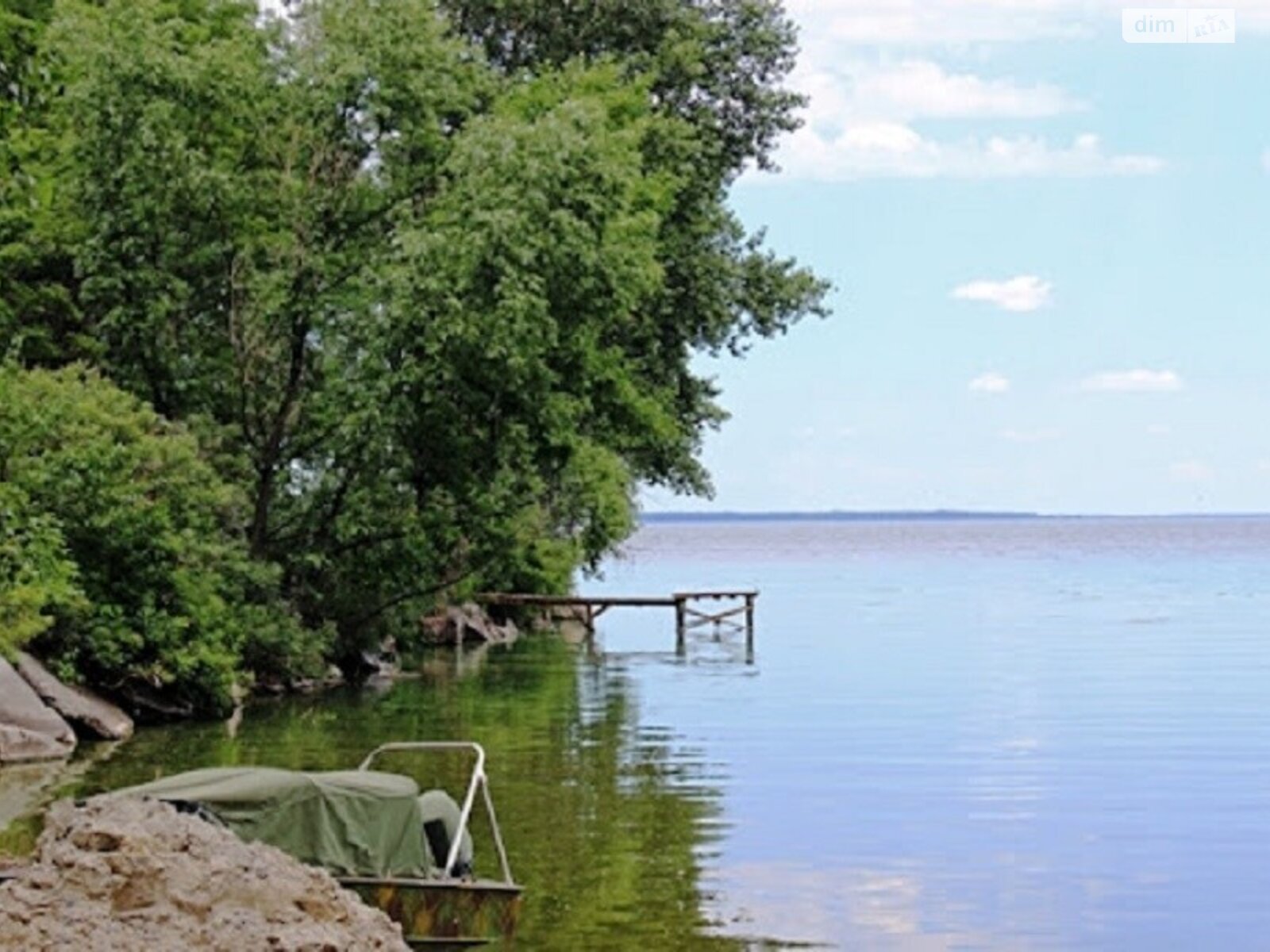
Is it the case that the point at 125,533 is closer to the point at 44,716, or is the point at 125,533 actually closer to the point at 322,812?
the point at 44,716

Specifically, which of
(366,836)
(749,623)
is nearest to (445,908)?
(366,836)

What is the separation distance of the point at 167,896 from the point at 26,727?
20.7 metres

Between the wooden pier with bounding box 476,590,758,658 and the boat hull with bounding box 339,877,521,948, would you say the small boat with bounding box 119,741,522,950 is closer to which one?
the boat hull with bounding box 339,877,521,948

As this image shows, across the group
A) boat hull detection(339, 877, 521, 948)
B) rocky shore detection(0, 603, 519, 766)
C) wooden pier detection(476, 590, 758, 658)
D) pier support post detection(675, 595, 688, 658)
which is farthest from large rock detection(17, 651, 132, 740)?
pier support post detection(675, 595, 688, 658)

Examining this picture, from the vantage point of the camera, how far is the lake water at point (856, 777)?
2106cm

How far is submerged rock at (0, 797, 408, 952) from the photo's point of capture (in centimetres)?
1257

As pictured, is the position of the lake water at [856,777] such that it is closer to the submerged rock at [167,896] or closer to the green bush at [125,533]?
the green bush at [125,533]

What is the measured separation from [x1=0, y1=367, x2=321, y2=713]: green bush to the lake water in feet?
5.33

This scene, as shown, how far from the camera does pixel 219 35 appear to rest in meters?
50.9

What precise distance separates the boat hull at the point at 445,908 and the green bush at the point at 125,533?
19586 millimetres

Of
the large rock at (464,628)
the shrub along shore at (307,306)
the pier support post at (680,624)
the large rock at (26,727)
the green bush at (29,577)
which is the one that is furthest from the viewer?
the pier support post at (680,624)

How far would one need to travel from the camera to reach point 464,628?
65.1 meters

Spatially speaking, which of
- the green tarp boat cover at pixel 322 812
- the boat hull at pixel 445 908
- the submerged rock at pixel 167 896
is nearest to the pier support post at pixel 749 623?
the boat hull at pixel 445 908

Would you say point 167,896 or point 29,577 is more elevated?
point 29,577
